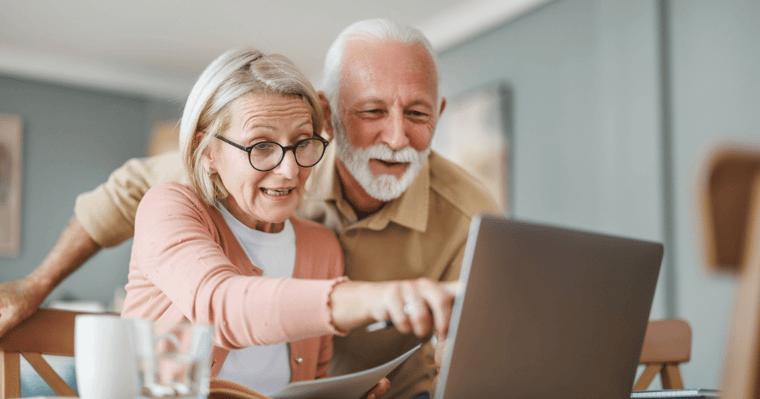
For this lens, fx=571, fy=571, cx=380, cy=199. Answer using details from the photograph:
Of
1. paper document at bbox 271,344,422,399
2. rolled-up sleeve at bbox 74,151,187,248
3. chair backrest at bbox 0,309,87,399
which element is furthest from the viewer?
rolled-up sleeve at bbox 74,151,187,248

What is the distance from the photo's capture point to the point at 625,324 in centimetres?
76

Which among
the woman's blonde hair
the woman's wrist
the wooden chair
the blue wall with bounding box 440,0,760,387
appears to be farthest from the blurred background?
the woman's wrist

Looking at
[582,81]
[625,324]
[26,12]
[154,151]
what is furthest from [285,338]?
[154,151]

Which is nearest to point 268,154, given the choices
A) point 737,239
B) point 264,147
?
point 264,147

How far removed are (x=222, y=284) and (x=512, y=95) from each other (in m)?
3.40

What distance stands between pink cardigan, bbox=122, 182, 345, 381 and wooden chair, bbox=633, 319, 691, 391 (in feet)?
2.41

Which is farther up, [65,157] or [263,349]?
[65,157]

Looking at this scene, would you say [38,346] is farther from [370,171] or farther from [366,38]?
[366,38]

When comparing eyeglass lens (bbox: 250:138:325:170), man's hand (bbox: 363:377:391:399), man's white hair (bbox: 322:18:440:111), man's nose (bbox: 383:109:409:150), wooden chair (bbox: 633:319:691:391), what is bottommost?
wooden chair (bbox: 633:319:691:391)

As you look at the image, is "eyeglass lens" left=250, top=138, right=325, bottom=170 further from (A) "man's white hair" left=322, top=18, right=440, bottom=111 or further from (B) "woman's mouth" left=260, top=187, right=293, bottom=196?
(A) "man's white hair" left=322, top=18, right=440, bottom=111

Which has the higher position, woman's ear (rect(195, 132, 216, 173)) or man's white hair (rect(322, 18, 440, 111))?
man's white hair (rect(322, 18, 440, 111))

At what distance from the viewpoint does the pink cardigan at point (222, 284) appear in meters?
0.63

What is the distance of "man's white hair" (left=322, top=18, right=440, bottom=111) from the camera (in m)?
1.30

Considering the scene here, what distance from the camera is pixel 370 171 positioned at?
4.28ft
